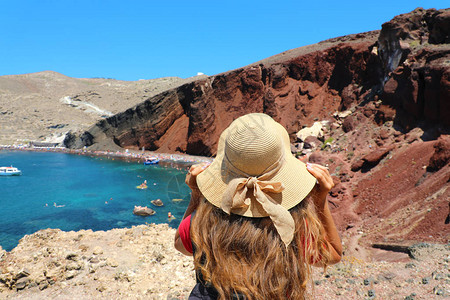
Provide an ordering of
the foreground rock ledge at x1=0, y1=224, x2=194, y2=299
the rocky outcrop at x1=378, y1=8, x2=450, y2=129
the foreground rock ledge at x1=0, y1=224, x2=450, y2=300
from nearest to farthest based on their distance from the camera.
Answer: the foreground rock ledge at x1=0, y1=224, x2=450, y2=300 < the foreground rock ledge at x1=0, y1=224, x2=194, y2=299 < the rocky outcrop at x1=378, y1=8, x2=450, y2=129

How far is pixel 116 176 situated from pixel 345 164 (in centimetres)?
2276

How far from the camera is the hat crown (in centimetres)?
123

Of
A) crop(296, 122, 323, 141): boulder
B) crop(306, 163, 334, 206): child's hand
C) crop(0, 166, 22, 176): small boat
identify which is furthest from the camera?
crop(0, 166, 22, 176): small boat

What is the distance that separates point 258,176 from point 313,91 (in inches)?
1278

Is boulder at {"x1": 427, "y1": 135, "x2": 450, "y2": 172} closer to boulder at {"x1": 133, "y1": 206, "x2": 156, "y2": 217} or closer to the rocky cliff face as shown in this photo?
the rocky cliff face

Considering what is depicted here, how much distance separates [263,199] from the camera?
1247 millimetres

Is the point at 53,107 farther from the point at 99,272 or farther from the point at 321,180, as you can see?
the point at 321,180

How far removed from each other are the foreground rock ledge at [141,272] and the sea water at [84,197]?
15.3 feet

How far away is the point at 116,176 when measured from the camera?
30.4 meters

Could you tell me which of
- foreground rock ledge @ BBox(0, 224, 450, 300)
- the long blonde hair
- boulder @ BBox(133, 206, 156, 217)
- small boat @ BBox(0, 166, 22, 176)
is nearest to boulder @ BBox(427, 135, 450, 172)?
foreground rock ledge @ BBox(0, 224, 450, 300)

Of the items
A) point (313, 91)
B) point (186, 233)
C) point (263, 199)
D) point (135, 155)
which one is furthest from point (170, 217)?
point (135, 155)

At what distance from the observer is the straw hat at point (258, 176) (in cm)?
124

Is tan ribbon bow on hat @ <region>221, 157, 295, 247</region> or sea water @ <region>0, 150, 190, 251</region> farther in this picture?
sea water @ <region>0, 150, 190, 251</region>

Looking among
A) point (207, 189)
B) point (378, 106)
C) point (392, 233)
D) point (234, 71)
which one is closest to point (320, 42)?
point (234, 71)
